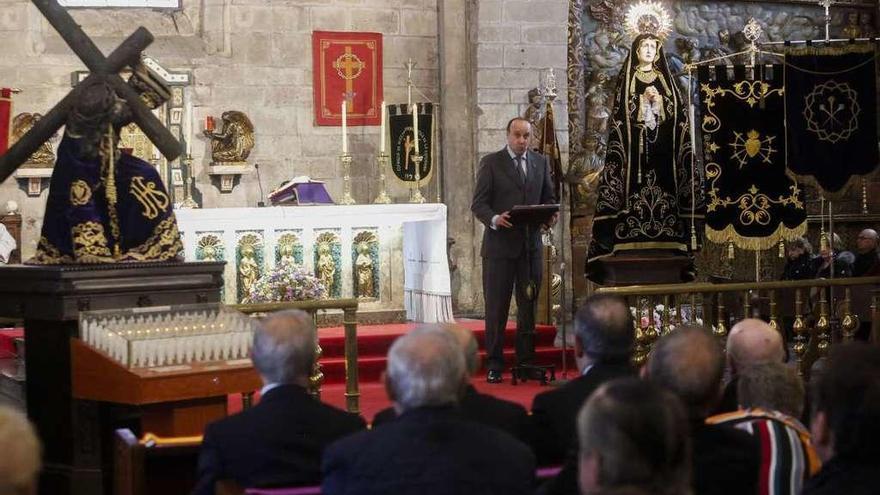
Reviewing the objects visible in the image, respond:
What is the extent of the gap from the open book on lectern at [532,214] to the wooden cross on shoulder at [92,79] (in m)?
2.82

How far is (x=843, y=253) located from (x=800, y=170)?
308 centimetres

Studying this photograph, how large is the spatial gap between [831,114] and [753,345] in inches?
238

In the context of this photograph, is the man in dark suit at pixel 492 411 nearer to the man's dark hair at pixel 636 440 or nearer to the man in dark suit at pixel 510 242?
the man's dark hair at pixel 636 440

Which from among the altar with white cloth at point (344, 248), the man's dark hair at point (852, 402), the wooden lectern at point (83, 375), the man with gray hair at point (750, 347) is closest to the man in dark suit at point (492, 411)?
the man with gray hair at point (750, 347)

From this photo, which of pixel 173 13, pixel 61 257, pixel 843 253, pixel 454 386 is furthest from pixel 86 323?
pixel 843 253

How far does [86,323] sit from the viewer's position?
5.93m

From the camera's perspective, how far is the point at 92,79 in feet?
→ 21.2

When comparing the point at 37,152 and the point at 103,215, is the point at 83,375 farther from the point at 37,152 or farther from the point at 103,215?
the point at 37,152

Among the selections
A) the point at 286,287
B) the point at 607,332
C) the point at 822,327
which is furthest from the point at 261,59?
the point at 607,332

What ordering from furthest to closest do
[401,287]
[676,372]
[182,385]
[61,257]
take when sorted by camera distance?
[401,287] → [61,257] → [182,385] → [676,372]

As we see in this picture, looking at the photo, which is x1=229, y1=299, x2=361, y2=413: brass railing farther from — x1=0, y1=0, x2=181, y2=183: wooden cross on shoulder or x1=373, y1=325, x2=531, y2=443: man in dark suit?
x1=373, y1=325, x2=531, y2=443: man in dark suit

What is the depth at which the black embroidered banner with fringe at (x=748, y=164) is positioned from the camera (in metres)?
9.98

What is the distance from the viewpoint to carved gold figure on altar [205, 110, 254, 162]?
490 inches

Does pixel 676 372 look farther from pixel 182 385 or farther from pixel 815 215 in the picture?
pixel 815 215
